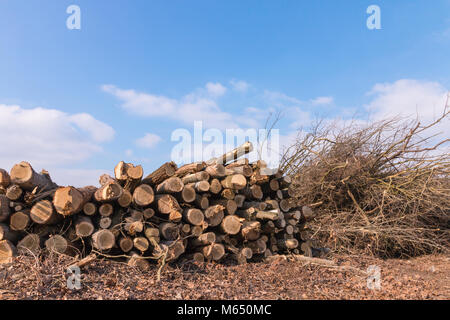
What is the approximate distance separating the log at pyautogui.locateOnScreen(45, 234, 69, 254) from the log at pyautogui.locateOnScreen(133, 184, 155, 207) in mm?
1056

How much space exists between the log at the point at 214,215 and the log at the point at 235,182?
38 centimetres

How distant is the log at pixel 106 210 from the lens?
16.3ft

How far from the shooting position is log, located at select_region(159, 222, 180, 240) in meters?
5.11

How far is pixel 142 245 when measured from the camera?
486 cm

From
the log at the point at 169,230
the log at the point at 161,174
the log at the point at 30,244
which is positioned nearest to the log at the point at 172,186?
the log at the point at 161,174

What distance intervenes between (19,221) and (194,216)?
2.39 metres

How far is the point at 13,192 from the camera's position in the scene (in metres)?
4.81

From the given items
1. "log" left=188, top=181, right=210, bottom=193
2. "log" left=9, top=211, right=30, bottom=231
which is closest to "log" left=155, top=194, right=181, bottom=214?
"log" left=188, top=181, right=210, bottom=193

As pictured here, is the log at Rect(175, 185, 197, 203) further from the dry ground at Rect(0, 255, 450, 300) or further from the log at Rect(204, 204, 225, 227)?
the dry ground at Rect(0, 255, 450, 300)

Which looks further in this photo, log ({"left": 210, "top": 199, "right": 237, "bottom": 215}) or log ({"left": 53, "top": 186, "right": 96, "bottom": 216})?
log ({"left": 210, "top": 199, "right": 237, "bottom": 215})

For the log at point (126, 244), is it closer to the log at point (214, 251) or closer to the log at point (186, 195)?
the log at point (186, 195)
